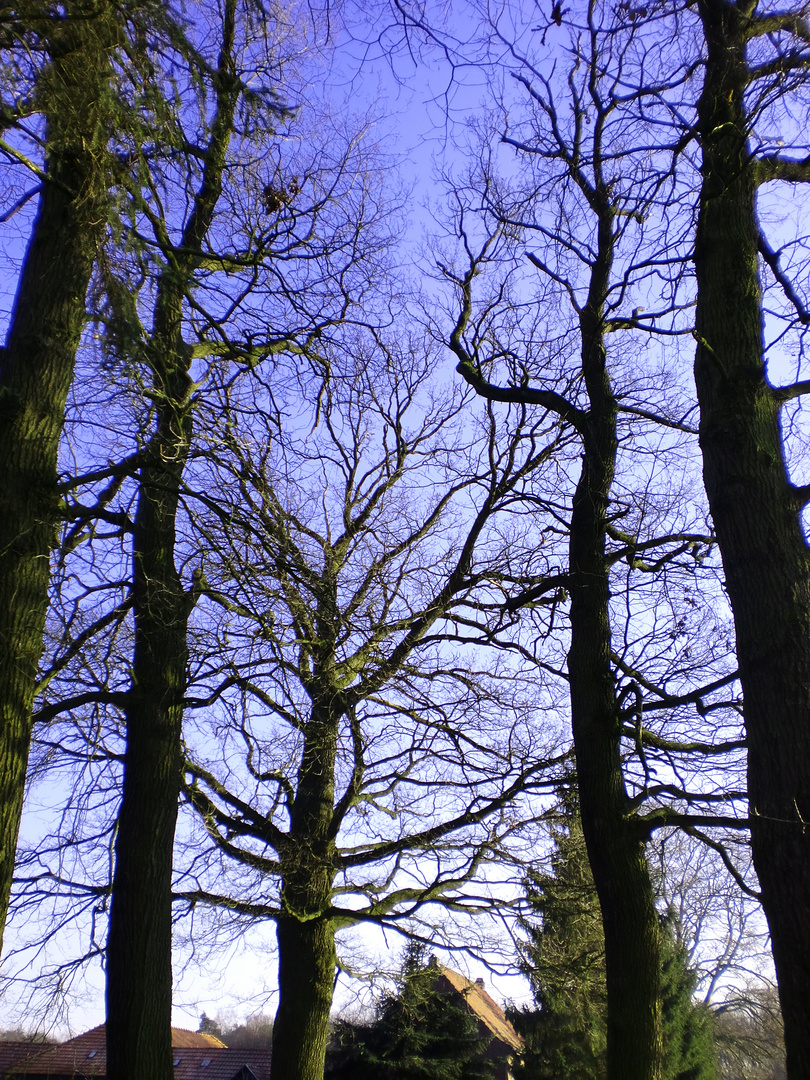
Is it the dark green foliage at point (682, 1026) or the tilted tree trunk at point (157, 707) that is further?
the dark green foliage at point (682, 1026)

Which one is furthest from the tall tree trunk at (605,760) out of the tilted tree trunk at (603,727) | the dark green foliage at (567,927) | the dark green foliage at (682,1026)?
the dark green foliage at (682,1026)

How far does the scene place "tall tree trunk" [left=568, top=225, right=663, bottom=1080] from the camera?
16.6 feet

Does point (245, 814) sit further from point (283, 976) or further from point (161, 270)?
point (161, 270)

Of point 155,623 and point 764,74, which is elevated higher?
point 764,74

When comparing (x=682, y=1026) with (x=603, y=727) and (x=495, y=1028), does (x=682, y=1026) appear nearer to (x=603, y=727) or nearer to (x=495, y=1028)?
(x=603, y=727)

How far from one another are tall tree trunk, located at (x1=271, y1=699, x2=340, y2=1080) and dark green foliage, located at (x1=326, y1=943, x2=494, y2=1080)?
16.3 ft

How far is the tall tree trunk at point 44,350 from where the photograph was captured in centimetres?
404

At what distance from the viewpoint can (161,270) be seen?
436cm

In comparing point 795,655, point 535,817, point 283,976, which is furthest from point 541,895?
point 795,655

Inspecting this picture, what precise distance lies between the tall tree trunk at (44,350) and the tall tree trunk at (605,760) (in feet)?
11.8

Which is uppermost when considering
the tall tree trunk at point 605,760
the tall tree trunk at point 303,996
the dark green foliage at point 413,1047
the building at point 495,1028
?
the tall tree trunk at point 605,760

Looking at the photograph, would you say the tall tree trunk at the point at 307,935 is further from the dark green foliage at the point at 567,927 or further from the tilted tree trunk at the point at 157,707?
the dark green foliage at the point at 567,927

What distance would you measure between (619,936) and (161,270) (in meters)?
4.84

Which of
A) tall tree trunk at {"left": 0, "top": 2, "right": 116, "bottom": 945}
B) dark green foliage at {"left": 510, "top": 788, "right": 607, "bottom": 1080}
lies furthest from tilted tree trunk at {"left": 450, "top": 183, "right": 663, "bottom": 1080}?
tall tree trunk at {"left": 0, "top": 2, "right": 116, "bottom": 945}
